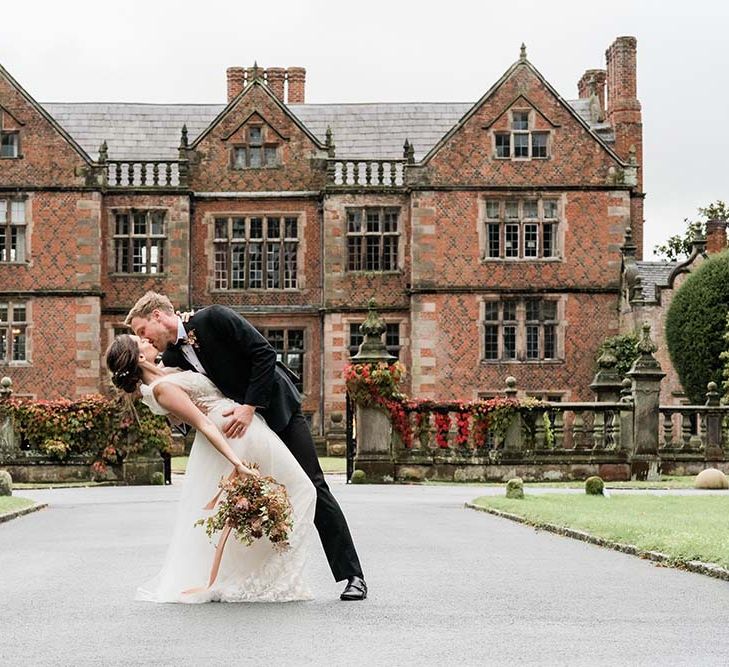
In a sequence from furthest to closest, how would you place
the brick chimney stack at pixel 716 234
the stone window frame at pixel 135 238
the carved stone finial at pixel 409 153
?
1. the brick chimney stack at pixel 716 234
2. the stone window frame at pixel 135 238
3. the carved stone finial at pixel 409 153

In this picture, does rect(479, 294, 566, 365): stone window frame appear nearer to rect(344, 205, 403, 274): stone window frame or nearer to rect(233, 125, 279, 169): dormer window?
rect(344, 205, 403, 274): stone window frame

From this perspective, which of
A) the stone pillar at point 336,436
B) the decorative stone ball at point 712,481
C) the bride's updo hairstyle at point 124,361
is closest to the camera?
the bride's updo hairstyle at point 124,361

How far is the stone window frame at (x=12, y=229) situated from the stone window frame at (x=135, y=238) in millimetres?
2154

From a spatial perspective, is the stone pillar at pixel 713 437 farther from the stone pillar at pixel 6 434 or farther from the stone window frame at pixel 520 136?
the stone window frame at pixel 520 136

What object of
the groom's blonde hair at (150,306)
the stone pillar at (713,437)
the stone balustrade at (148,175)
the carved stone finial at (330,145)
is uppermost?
the carved stone finial at (330,145)

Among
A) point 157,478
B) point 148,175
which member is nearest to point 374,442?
point 157,478

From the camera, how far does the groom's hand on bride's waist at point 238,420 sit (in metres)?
8.05

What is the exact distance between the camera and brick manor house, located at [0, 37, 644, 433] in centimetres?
4006

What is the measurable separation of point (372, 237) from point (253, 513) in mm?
33539

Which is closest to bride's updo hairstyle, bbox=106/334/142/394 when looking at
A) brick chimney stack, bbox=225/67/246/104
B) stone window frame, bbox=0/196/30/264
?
stone window frame, bbox=0/196/30/264

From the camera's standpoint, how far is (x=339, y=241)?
4091 cm

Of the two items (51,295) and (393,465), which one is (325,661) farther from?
(51,295)

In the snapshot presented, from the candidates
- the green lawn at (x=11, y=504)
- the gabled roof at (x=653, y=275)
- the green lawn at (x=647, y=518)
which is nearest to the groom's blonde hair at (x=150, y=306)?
the green lawn at (x=647, y=518)

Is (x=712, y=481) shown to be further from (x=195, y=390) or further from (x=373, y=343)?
(x=195, y=390)
